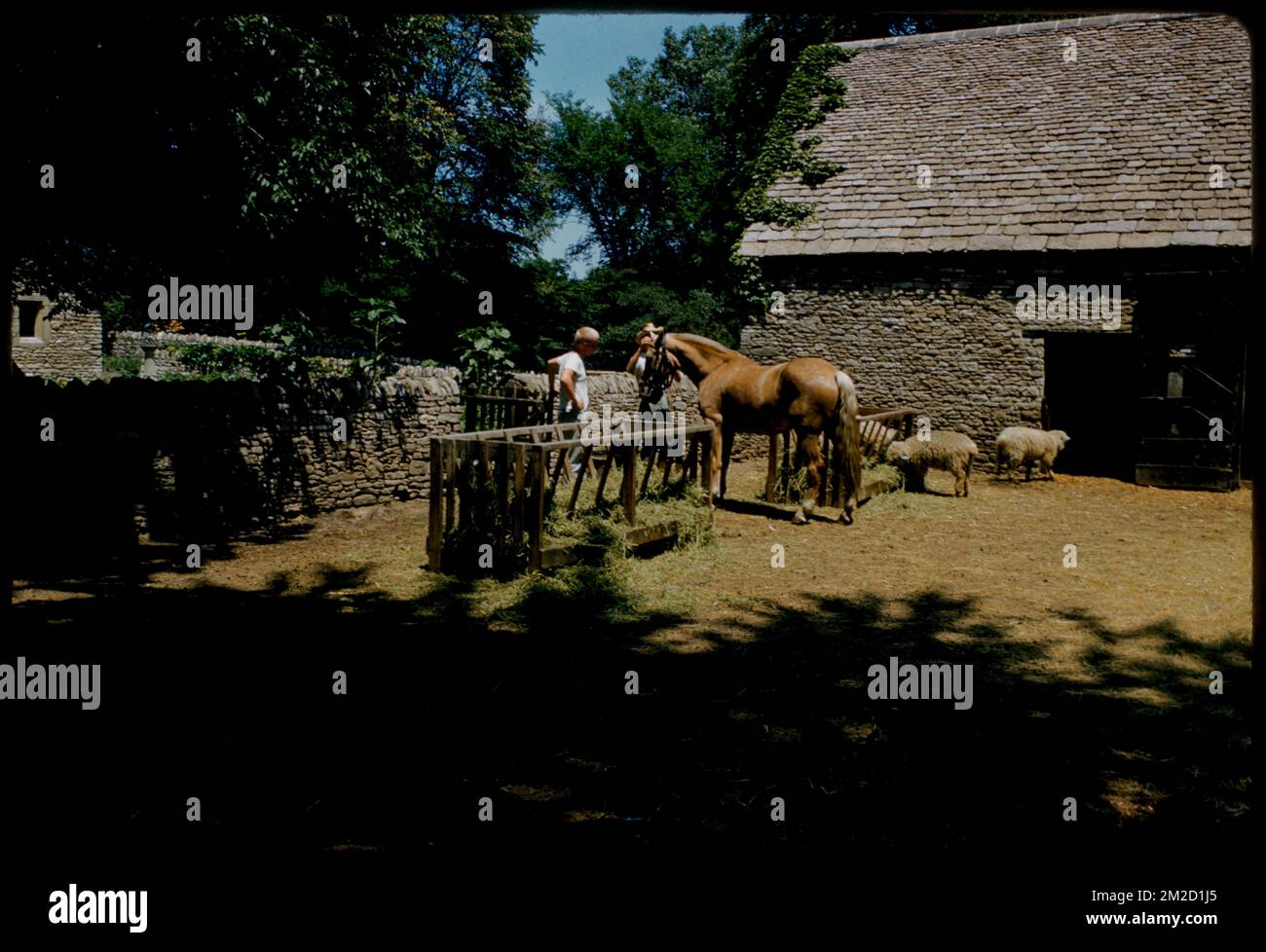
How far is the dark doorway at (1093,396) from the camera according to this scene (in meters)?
17.1

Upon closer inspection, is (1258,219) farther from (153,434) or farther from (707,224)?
(707,224)

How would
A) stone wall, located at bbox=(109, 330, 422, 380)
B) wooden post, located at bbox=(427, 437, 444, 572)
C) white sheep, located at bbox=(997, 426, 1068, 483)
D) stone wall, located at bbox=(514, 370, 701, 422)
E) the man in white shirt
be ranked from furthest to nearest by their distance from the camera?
stone wall, located at bbox=(109, 330, 422, 380)
stone wall, located at bbox=(514, 370, 701, 422)
white sheep, located at bbox=(997, 426, 1068, 483)
the man in white shirt
wooden post, located at bbox=(427, 437, 444, 572)

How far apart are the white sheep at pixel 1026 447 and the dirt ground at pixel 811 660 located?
151 inches

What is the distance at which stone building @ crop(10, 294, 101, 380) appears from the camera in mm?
28531

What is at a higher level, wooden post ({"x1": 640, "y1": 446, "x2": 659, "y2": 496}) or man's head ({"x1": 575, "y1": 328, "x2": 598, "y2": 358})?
man's head ({"x1": 575, "y1": 328, "x2": 598, "y2": 358})

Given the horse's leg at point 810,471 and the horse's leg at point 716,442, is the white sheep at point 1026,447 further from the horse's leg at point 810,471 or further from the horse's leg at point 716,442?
the horse's leg at point 716,442

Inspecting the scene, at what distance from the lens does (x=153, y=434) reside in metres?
8.91

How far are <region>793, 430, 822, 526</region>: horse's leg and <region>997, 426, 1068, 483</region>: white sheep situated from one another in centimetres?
495

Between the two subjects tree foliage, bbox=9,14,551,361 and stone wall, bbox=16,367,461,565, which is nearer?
stone wall, bbox=16,367,461,565

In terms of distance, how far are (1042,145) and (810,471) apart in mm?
10058

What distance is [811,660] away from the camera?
18.8 feet

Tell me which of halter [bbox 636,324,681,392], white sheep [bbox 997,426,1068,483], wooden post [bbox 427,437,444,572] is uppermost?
halter [bbox 636,324,681,392]

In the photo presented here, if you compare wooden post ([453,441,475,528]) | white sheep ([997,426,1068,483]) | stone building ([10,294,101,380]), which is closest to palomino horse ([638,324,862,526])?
wooden post ([453,441,475,528])

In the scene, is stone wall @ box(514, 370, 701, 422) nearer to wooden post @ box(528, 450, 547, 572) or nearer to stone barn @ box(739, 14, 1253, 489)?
stone barn @ box(739, 14, 1253, 489)
